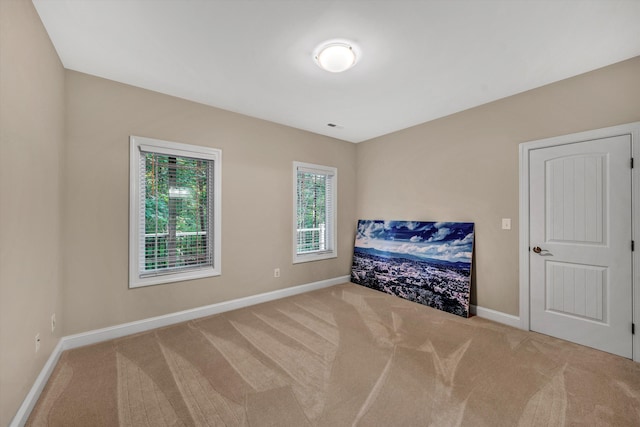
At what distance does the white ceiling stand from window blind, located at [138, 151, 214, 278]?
0.85 meters

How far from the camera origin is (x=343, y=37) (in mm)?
2037

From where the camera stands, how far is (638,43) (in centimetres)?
211

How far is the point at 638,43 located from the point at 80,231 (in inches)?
206

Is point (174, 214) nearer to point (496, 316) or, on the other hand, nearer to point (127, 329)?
point (127, 329)

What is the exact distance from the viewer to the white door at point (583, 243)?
2.35 meters

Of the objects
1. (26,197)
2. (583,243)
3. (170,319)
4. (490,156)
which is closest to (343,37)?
(490,156)

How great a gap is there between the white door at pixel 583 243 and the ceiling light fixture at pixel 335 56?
2.32 m

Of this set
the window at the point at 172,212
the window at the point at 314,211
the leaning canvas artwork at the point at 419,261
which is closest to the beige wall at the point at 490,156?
the leaning canvas artwork at the point at 419,261

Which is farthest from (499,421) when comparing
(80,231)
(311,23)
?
(80,231)

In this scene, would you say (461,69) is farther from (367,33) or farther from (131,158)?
(131,158)

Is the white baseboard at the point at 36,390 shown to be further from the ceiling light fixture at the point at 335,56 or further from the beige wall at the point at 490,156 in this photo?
the beige wall at the point at 490,156

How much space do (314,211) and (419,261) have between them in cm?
189

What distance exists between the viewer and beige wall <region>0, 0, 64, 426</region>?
142cm

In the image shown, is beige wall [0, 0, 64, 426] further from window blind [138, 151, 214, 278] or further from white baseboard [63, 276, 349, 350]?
window blind [138, 151, 214, 278]
